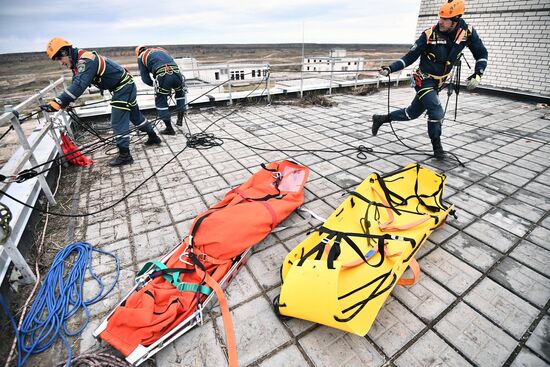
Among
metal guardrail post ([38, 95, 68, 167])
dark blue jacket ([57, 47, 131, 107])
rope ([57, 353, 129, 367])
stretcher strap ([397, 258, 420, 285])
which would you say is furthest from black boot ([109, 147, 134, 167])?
stretcher strap ([397, 258, 420, 285])

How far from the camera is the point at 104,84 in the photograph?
4.29 m

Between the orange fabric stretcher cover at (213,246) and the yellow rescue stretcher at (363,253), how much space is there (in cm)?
49

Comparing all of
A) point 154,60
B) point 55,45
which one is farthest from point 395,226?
point 154,60

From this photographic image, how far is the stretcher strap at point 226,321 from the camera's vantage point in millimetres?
1758

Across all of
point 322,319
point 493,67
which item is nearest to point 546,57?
point 493,67

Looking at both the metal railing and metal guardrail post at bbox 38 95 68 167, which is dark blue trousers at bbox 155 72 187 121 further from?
the metal railing

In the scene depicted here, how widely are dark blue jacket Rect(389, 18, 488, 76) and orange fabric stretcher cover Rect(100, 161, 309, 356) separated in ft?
8.72

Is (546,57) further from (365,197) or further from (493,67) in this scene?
(365,197)

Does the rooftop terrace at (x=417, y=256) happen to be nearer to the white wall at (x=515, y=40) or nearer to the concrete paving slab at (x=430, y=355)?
the concrete paving slab at (x=430, y=355)

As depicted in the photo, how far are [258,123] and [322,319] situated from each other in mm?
5234

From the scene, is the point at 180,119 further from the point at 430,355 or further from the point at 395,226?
the point at 430,355

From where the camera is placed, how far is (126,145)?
446 centimetres

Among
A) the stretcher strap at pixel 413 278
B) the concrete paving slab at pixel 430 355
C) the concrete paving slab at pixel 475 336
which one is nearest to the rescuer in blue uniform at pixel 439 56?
the stretcher strap at pixel 413 278

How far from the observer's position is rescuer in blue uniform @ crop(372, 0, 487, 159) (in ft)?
12.3
